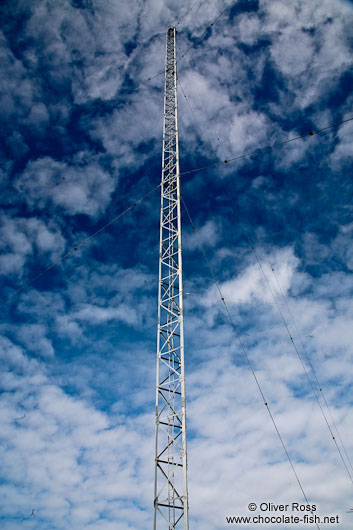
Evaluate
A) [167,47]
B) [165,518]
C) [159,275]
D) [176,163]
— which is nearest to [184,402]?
[165,518]

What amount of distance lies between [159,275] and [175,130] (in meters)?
13.1

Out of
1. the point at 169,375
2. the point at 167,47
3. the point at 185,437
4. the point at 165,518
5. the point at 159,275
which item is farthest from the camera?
the point at 167,47

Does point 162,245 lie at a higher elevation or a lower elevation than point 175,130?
lower

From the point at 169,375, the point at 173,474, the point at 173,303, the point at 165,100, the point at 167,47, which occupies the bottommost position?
the point at 173,474

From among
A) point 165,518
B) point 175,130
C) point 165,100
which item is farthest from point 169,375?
point 165,100

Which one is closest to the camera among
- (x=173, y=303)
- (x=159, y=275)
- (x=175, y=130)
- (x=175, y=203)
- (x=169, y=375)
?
(x=169, y=375)

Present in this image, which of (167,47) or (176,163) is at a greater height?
(167,47)

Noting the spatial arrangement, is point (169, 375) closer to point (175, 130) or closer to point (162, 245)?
point (162, 245)

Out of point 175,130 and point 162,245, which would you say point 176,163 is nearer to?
point 175,130

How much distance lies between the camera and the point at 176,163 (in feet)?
87.6

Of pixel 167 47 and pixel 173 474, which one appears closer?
pixel 173 474

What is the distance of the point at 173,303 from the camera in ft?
72.5

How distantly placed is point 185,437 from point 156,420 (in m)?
1.85

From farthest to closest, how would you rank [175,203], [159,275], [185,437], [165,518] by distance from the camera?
[175,203], [159,275], [185,437], [165,518]
